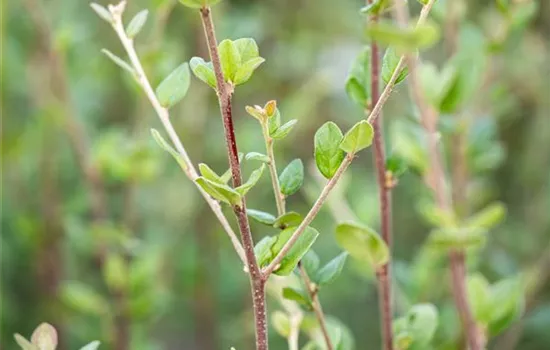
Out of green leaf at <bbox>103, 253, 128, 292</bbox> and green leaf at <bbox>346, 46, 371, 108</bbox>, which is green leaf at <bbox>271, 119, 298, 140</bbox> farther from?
green leaf at <bbox>103, 253, 128, 292</bbox>

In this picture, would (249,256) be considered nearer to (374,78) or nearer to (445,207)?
(374,78)

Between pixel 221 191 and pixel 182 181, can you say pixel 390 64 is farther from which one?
pixel 182 181

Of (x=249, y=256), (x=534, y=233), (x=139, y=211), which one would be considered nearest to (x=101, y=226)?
(x=139, y=211)

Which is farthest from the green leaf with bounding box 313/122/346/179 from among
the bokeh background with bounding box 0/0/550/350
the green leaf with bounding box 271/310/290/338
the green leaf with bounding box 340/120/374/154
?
the bokeh background with bounding box 0/0/550/350

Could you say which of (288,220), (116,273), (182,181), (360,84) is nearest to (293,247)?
(288,220)

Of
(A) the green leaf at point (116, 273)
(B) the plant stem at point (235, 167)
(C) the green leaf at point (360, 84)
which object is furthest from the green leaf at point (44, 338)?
(A) the green leaf at point (116, 273)
